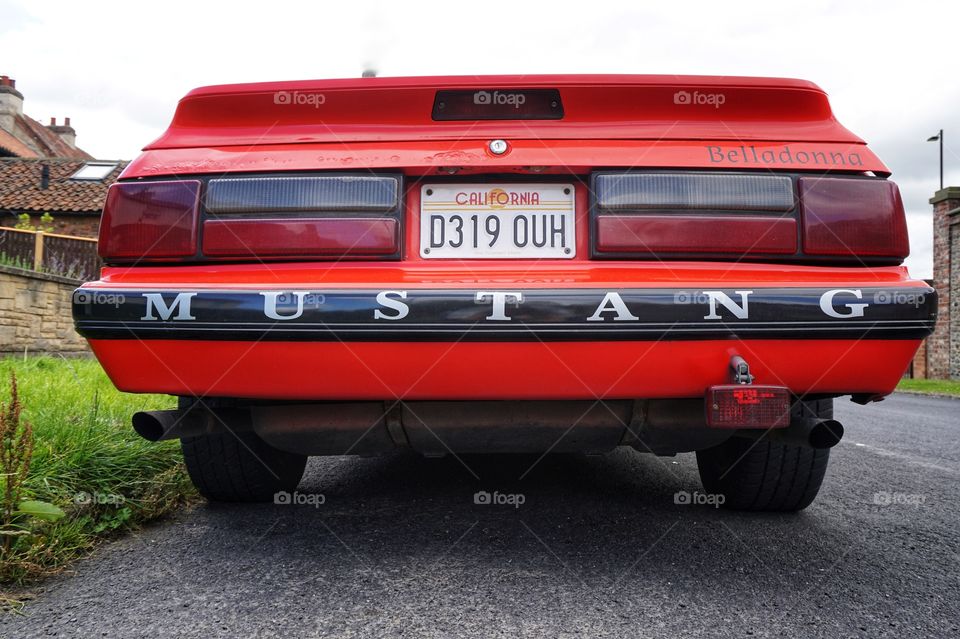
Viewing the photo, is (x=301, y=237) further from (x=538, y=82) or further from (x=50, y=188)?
(x=50, y=188)

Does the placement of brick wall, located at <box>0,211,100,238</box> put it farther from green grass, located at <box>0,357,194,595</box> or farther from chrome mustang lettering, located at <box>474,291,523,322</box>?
chrome mustang lettering, located at <box>474,291,523,322</box>

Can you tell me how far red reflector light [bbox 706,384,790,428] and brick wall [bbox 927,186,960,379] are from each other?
1648 cm

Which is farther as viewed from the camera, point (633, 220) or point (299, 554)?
point (299, 554)

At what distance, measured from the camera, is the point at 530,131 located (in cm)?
193

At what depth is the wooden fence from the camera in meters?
12.0

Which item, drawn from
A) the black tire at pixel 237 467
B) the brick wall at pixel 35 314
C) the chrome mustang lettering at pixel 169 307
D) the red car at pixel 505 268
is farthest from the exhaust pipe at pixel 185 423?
the brick wall at pixel 35 314

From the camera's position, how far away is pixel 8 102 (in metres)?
28.1

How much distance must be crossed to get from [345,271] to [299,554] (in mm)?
→ 872

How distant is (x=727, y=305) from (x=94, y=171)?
27.1 m

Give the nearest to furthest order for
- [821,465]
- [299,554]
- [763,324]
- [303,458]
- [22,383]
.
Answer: [763,324] < [299,554] < [821,465] < [303,458] < [22,383]

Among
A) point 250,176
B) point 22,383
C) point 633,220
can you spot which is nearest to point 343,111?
point 250,176

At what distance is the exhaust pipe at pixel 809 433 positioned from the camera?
1.80 metres

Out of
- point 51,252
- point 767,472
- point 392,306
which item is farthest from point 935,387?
point 51,252

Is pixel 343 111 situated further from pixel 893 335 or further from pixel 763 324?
pixel 893 335
